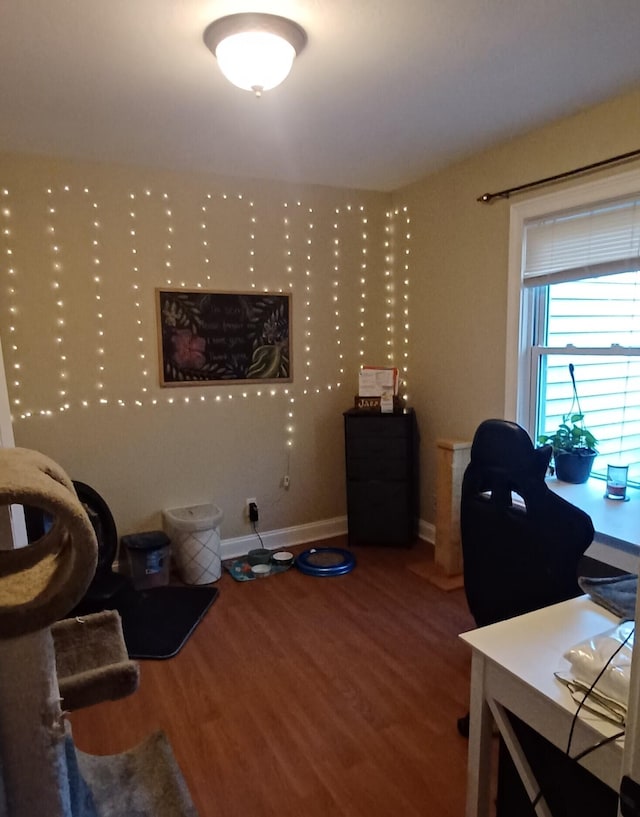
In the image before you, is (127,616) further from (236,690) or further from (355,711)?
(355,711)

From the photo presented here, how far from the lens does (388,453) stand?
353cm

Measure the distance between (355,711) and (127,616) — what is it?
4.29 ft

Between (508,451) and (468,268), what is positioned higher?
(468,268)

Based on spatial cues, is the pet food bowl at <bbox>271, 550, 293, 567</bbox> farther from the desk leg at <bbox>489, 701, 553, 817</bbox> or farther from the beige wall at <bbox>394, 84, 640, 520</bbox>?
the desk leg at <bbox>489, 701, 553, 817</bbox>

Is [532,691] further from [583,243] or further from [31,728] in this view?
[583,243]

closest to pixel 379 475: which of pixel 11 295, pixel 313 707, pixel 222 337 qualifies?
pixel 222 337

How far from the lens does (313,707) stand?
2.12 meters

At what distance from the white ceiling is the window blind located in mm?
465

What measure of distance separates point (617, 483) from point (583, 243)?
111 cm

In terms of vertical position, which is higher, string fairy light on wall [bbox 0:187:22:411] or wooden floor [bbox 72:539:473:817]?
string fairy light on wall [bbox 0:187:22:411]

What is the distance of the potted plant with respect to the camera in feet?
8.59

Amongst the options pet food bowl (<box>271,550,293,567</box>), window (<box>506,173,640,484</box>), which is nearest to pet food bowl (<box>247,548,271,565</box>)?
pet food bowl (<box>271,550,293,567</box>)

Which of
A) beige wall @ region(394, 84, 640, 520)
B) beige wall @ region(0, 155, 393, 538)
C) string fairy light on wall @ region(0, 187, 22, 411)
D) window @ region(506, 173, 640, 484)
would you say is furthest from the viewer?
beige wall @ region(0, 155, 393, 538)

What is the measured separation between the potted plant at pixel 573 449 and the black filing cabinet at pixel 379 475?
101 cm
